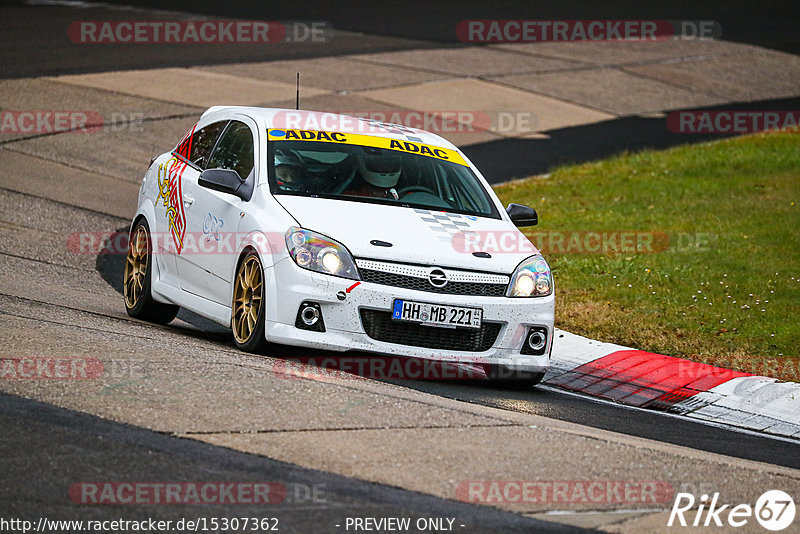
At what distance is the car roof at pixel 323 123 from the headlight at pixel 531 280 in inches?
66.2

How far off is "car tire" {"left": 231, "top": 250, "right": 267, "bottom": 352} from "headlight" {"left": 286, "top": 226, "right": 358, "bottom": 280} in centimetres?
31

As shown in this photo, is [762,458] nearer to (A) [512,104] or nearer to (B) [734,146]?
(B) [734,146]

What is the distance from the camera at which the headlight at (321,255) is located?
8.12 metres

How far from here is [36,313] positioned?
8914 millimetres

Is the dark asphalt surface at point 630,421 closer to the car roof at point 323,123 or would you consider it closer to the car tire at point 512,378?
the car tire at point 512,378

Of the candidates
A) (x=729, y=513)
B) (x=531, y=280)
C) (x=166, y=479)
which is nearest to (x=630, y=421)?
(x=531, y=280)

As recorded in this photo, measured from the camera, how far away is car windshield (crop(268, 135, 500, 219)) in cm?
902

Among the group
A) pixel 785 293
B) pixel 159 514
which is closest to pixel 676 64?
pixel 785 293

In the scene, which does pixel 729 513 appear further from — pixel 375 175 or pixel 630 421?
pixel 375 175

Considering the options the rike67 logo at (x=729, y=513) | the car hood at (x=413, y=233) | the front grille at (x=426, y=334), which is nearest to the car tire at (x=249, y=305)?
the car hood at (x=413, y=233)

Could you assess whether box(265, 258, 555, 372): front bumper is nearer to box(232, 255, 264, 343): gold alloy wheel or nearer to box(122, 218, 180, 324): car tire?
box(232, 255, 264, 343): gold alloy wheel

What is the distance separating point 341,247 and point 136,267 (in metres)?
2.68

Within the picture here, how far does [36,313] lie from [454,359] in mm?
2892

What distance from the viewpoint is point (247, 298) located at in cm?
855
